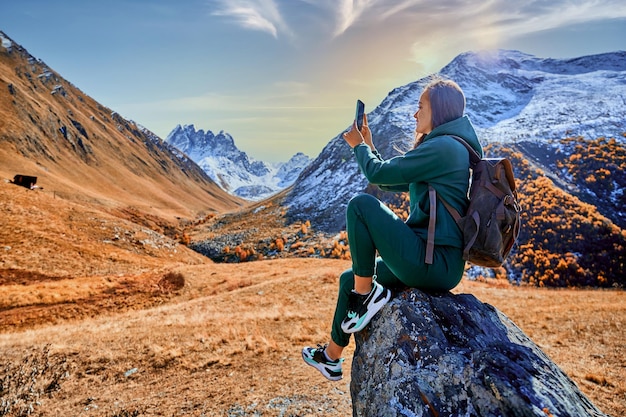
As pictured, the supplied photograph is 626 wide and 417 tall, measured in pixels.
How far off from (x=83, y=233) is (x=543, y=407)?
130 ft

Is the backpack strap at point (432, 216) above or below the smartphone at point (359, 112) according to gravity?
below

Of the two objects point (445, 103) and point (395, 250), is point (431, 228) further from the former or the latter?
point (445, 103)

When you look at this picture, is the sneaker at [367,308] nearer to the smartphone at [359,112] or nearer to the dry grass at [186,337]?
the smartphone at [359,112]

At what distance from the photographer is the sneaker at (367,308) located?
4.09 m

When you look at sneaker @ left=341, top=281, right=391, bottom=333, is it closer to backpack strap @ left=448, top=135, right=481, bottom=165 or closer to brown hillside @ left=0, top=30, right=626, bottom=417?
backpack strap @ left=448, top=135, right=481, bottom=165

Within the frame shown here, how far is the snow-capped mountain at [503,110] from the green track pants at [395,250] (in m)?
45.8

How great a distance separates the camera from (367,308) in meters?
4.13

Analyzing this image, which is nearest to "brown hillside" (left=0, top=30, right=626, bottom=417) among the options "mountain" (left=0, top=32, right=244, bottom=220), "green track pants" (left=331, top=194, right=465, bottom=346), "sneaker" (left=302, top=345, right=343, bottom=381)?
"sneaker" (left=302, top=345, right=343, bottom=381)

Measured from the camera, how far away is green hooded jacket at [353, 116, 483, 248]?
370cm

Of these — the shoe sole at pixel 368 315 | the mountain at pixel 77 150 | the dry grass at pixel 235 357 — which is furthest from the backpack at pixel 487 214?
the mountain at pixel 77 150

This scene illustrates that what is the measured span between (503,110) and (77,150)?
114078mm

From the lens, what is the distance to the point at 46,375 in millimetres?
9086

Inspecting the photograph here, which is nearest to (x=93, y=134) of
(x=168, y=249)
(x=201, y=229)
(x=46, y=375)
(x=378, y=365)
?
(x=201, y=229)

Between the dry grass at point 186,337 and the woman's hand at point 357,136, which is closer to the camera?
the woman's hand at point 357,136
